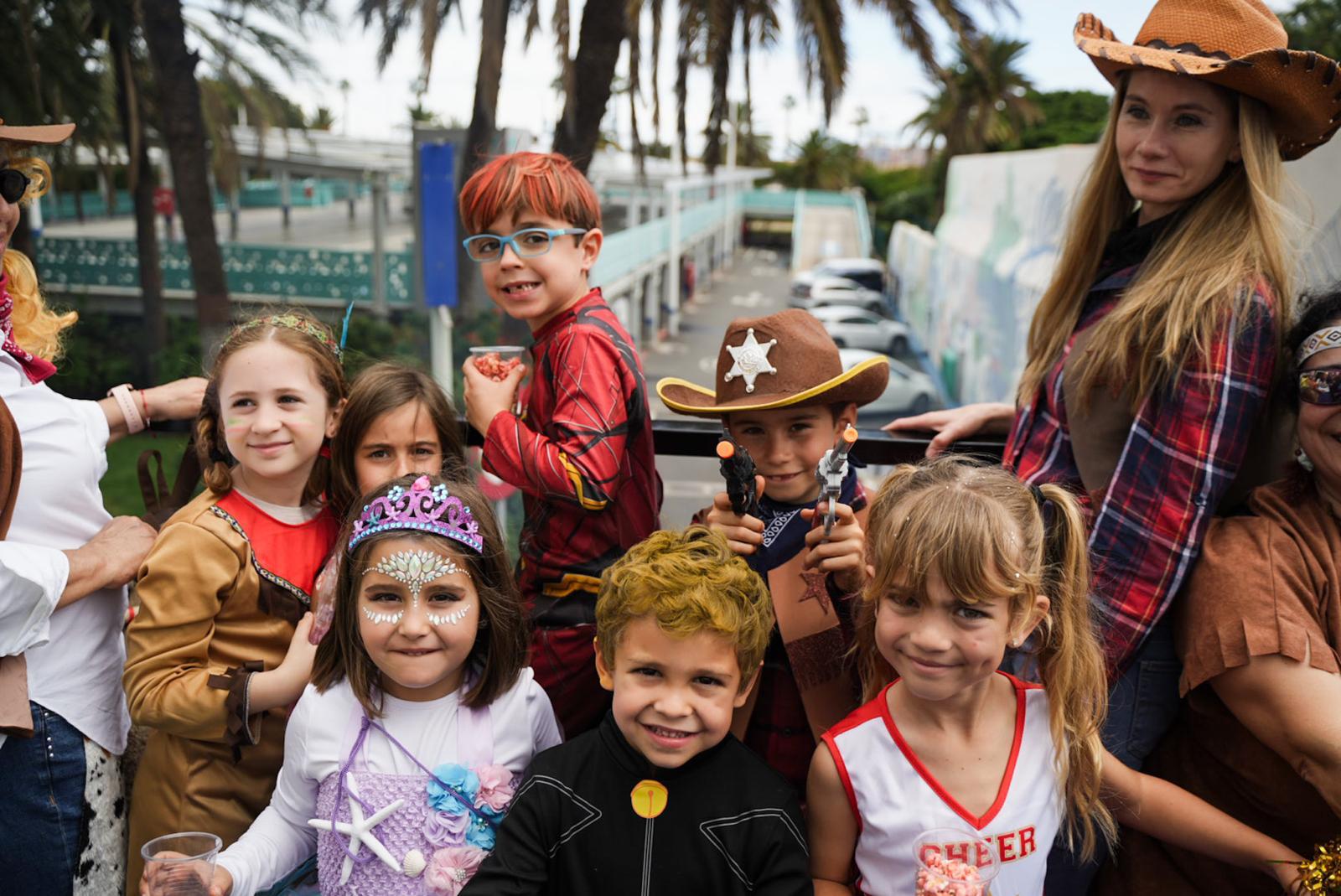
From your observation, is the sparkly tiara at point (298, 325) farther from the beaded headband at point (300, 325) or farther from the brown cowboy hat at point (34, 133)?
the brown cowboy hat at point (34, 133)

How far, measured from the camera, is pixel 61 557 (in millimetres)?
2033

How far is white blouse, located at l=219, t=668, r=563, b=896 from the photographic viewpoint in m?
2.07

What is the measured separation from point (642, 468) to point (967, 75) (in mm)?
38123

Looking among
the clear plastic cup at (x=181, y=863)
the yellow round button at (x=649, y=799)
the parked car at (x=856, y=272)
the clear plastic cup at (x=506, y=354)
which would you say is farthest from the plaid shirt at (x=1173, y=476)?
the parked car at (x=856, y=272)

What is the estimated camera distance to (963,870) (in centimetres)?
175

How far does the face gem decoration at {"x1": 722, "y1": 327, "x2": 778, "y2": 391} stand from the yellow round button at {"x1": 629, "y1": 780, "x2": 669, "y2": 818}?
886mm

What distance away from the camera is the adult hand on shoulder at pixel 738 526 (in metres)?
2.05

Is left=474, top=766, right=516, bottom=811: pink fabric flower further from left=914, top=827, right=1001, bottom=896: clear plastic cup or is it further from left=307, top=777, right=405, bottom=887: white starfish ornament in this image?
left=914, top=827, right=1001, bottom=896: clear plastic cup

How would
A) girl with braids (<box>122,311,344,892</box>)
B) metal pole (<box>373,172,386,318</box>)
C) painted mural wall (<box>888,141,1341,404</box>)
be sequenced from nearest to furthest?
girl with braids (<box>122,311,344,892</box>) < painted mural wall (<box>888,141,1341,404</box>) < metal pole (<box>373,172,386,318</box>)

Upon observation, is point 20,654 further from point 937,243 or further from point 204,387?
point 937,243

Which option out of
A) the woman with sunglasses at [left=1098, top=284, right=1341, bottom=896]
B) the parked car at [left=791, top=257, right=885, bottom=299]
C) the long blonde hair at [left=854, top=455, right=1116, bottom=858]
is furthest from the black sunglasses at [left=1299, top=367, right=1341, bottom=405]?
the parked car at [left=791, top=257, right=885, bottom=299]

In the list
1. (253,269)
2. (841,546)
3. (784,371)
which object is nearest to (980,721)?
(841,546)

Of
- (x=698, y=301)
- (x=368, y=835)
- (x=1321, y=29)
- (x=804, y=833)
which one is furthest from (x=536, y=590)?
(x=1321, y=29)

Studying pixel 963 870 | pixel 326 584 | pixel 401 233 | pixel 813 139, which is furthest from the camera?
pixel 813 139
